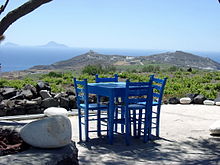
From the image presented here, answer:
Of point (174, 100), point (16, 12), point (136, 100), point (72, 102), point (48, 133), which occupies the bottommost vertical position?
point (174, 100)

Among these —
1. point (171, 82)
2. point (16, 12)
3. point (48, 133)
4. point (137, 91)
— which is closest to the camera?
point (16, 12)

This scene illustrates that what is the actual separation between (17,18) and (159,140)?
3049mm

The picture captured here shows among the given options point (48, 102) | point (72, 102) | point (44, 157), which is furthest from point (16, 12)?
point (72, 102)

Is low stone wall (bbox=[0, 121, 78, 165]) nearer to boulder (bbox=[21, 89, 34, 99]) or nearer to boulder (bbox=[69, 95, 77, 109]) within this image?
boulder (bbox=[21, 89, 34, 99])

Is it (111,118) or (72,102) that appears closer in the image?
(111,118)

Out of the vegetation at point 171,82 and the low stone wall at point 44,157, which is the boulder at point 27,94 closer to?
the vegetation at point 171,82

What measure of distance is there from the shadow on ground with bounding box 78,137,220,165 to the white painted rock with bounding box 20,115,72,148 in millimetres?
891

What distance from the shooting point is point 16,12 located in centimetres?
383

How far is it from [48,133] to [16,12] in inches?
46.9

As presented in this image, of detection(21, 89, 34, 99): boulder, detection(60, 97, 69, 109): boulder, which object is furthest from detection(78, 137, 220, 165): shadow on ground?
detection(21, 89, 34, 99): boulder

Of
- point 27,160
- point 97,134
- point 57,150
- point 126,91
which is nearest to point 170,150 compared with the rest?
point 126,91

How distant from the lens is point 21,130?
4.09 metres

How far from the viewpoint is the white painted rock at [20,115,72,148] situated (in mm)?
3861

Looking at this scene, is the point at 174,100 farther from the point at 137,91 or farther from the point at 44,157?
the point at 44,157
